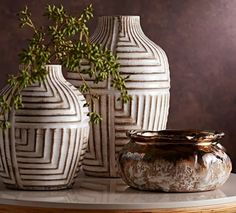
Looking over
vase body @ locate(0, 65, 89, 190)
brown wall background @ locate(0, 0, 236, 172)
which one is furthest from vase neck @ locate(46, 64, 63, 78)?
brown wall background @ locate(0, 0, 236, 172)

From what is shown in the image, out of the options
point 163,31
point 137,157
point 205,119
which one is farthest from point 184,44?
point 137,157

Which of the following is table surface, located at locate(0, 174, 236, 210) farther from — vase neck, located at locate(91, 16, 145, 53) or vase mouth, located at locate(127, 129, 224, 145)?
vase neck, located at locate(91, 16, 145, 53)

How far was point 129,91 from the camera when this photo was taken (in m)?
1.43

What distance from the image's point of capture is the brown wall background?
2459mm

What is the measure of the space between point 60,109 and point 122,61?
21cm

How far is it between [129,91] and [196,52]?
1106 millimetres

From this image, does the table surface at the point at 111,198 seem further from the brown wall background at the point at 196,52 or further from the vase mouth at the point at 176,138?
the brown wall background at the point at 196,52

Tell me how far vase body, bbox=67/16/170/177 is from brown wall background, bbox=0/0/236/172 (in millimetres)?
949

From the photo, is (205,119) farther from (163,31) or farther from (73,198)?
(73,198)

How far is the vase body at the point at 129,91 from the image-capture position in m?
Answer: 1.44

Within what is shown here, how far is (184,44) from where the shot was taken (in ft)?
8.18

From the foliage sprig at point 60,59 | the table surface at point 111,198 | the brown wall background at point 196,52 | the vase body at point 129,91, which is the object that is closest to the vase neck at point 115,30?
the vase body at point 129,91

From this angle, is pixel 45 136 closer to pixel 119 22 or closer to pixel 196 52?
pixel 119 22

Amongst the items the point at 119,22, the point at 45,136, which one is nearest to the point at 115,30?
the point at 119,22
